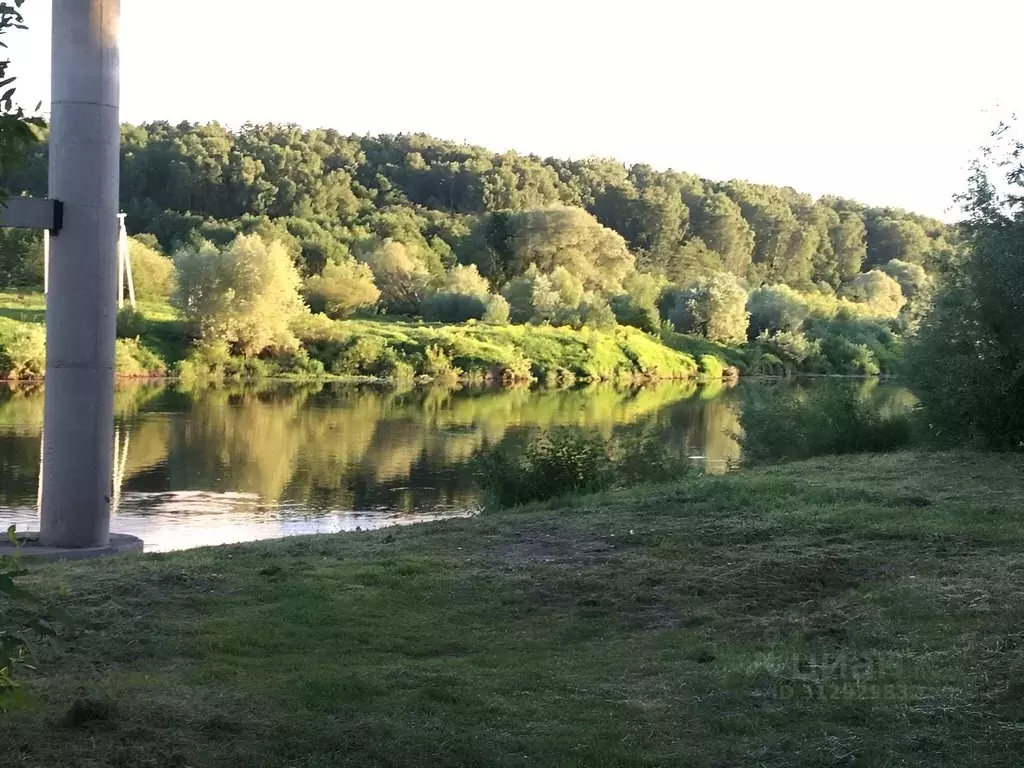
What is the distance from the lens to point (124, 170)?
238 feet

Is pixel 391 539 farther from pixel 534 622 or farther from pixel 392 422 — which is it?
pixel 392 422

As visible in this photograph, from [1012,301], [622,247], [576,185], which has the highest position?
[576,185]

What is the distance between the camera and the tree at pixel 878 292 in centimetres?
8375

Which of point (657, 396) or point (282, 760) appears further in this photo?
point (657, 396)

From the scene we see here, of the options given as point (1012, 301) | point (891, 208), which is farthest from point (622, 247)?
point (1012, 301)

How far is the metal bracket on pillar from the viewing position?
8.37 metres

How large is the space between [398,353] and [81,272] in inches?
1628

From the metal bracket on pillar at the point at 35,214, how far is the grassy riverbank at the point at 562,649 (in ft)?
8.90

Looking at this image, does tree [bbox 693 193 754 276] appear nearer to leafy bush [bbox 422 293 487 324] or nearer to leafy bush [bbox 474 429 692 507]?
leafy bush [bbox 422 293 487 324]

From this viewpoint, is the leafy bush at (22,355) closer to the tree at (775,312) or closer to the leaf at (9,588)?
the leaf at (9,588)

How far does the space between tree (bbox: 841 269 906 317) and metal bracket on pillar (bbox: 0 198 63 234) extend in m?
77.7

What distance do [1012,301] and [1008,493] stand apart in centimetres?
365

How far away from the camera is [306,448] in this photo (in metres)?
22.1

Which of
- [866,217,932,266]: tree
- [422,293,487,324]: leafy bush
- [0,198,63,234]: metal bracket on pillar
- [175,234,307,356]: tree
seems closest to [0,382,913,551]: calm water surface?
[0,198,63,234]: metal bracket on pillar
